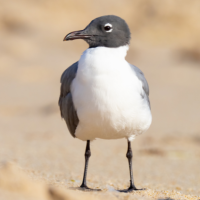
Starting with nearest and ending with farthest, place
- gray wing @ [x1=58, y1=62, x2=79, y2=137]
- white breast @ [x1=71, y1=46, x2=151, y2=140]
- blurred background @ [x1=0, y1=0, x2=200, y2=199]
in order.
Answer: white breast @ [x1=71, y1=46, x2=151, y2=140] → gray wing @ [x1=58, y1=62, x2=79, y2=137] → blurred background @ [x1=0, y1=0, x2=200, y2=199]

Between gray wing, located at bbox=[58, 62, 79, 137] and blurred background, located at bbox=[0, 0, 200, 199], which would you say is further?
blurred background, located at bbox=[0, 0, 200, 199]

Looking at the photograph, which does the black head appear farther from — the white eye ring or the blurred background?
the blurred background

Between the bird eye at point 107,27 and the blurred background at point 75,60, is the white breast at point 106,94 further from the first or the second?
the blurred background at point 75,60

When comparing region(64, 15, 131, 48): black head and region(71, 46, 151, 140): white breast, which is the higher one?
region(64, 15, 131, 48): black head

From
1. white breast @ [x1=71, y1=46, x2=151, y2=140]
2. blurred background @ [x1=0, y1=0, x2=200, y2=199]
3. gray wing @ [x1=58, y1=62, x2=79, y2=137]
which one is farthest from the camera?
blurred background @ [x1=0, y1=0, x2=200, y2=199]

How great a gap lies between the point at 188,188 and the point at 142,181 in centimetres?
60

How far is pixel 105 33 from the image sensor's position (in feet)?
11.7

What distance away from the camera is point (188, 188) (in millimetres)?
4621

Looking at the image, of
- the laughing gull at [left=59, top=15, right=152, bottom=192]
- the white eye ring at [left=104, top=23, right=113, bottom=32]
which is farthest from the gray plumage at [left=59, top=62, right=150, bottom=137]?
the white eye ring at [left=104, top=23, right=113, bottom=32]

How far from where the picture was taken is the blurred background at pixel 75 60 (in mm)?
5496

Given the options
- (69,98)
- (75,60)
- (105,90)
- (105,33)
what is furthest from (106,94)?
(75,60)

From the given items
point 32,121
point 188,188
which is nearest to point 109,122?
point 188,188

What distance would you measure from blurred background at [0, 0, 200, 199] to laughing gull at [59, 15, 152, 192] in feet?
2.57

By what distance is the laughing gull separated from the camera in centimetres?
328
